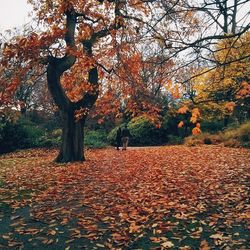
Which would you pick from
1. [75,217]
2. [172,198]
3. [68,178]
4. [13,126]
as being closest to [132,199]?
[172,198]

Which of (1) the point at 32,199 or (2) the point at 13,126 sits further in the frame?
(2) the point at 13,126

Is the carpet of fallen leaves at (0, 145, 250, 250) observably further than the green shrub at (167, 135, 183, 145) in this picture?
No

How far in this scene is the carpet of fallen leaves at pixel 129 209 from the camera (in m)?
5.17

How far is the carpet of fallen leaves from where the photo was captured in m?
5.17

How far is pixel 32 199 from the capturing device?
8188 millimetres

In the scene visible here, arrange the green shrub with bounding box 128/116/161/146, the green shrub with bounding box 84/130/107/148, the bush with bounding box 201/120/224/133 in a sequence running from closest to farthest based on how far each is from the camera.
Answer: the green shrub with bounding box 84/130/107/148, the green shrub with bounding box 128/116/161/146, the bush with bounding box 201/120/224/133

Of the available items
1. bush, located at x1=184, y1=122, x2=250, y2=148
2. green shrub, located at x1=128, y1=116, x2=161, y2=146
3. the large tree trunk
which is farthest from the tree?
green shrub, located at x1=128, y1=116, x2=161, y2=146

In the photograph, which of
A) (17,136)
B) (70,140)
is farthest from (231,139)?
(17,136)

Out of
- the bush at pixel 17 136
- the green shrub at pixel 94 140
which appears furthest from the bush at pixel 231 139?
the bush at pixel 17 136

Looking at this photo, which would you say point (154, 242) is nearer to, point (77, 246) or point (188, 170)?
point (77, 246)

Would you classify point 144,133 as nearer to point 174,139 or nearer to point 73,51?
point 174,139

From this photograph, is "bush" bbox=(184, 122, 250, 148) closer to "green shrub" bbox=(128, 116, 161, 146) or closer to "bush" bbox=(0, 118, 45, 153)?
"green shrub" bbox=(128, 116, 161, 146)

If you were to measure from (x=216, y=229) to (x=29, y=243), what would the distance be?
292cm

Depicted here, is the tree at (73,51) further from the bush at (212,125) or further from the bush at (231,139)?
the bush at (212,125)
